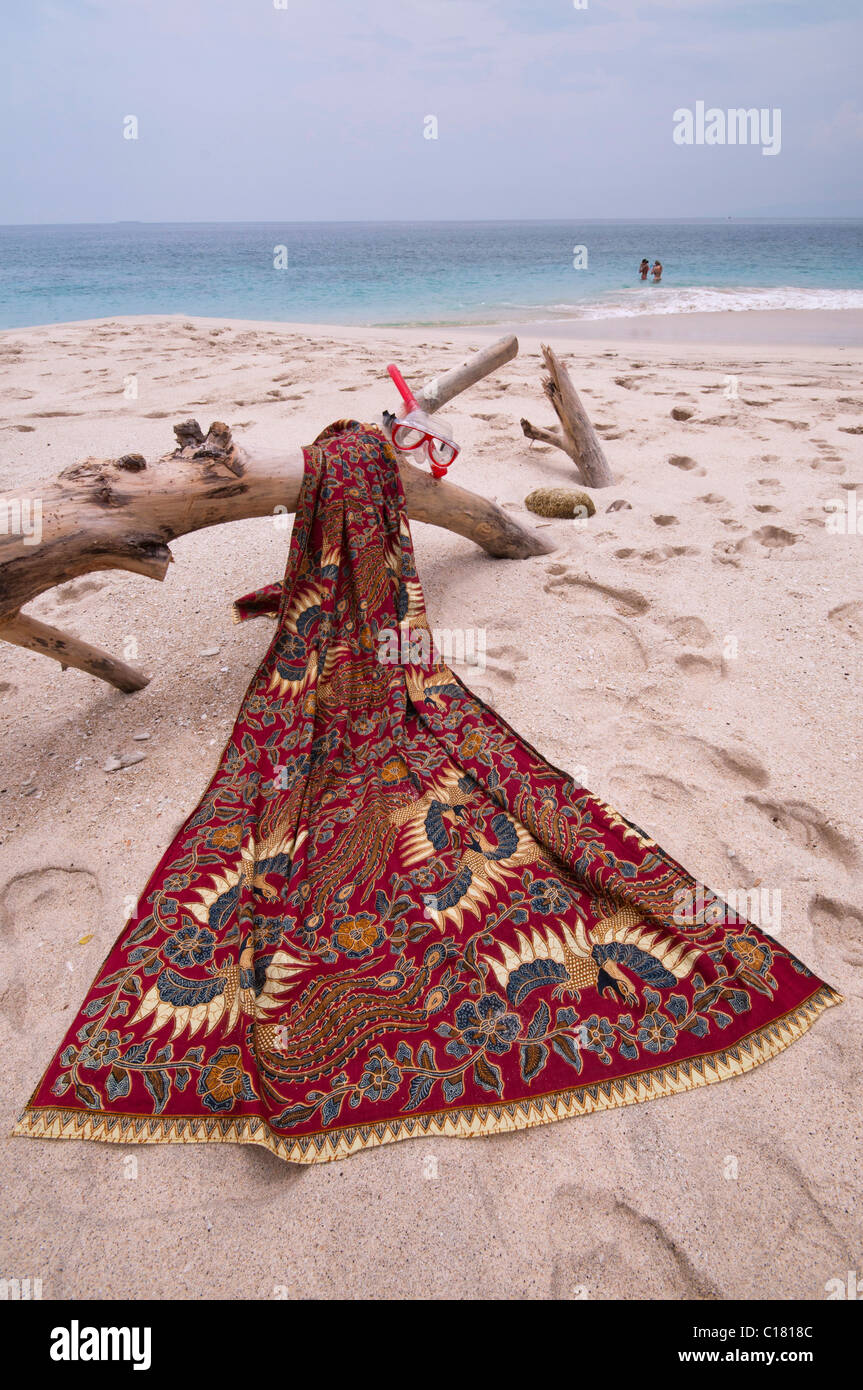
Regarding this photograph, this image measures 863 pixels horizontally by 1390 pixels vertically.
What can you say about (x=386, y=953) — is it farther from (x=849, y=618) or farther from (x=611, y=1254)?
(x=849, y=618)

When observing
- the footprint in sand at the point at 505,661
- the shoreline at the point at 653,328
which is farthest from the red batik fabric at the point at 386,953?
the shoreline at the point at 653,328

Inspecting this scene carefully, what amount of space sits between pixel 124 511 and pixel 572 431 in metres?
2.99

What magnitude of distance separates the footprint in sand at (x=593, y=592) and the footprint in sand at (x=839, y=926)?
5.21ft

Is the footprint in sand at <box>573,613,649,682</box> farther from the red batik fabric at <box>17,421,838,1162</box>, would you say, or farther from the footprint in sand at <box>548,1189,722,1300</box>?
the footprint in sand at <box>548,1189,722,1300</box>

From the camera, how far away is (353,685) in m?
2.51

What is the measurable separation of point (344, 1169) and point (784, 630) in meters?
2.61

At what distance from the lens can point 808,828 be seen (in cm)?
211

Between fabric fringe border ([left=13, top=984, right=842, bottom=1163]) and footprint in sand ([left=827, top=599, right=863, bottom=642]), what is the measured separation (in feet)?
6.83

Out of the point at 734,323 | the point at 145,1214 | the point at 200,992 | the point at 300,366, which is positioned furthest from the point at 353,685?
the point at 734,323

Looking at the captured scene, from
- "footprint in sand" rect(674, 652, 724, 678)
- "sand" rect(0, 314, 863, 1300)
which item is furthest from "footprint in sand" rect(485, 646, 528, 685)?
"footprint in sand" rect(674, 652, 724, 678)

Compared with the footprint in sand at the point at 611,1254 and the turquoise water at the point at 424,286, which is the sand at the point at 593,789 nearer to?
the footprint in sand at the point at 611,1254

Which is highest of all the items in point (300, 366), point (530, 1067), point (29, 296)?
point (29, 296)

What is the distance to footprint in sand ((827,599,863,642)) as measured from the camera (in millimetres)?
2957
